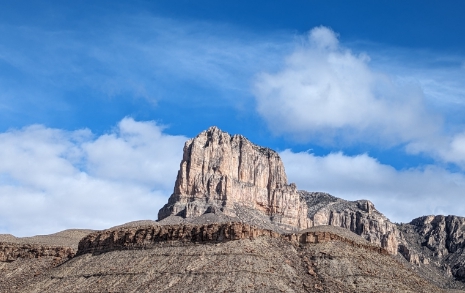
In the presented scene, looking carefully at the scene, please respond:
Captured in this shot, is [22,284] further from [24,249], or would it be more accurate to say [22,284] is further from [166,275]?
[166,275]

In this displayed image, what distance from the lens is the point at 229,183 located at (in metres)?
176

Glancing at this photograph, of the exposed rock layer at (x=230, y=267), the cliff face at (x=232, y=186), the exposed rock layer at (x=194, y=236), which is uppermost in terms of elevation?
the cliff face at (x=232, y=186)

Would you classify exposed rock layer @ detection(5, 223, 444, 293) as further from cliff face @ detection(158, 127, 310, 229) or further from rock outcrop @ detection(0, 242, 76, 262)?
cliff face @ detection(158, 127, 310, 229)

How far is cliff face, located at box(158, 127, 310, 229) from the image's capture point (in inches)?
6757

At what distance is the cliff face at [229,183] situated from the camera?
172 metres

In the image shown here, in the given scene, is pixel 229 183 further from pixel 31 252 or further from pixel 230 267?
pixel 230 267

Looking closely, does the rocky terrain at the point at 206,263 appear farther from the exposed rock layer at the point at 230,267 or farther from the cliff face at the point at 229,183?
the cliff face at the point at 229,183

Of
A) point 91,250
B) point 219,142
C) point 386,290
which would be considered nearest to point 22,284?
point 91,250

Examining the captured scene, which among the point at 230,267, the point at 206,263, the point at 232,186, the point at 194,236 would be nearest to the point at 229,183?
the point at 232,186

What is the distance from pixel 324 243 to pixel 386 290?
12785 millimetres

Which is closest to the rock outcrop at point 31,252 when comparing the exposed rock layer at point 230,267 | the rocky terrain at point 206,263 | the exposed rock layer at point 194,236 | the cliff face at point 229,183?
the rocky terrain at point 206,263

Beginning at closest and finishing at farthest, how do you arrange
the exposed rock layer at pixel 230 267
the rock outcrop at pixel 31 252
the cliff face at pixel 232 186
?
the exposed rock layer at pixel 230 267
the rock outcrop at pixel 31 252
the cliff face at pixel 232 186

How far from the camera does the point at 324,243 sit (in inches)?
3755

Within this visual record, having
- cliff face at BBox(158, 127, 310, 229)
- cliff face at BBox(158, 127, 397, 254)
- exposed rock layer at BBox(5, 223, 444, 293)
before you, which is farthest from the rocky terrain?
cliff face at BBox(158, 127, 310, 229)
